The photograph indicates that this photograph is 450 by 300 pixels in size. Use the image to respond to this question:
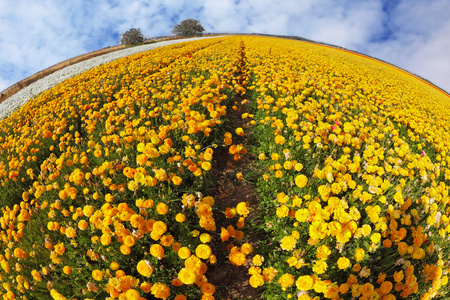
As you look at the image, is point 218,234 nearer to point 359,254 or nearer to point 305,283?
point 305,283

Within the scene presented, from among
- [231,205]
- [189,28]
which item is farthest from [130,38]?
[231,205]

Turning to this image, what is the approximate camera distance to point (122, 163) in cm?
338

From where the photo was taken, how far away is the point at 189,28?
183 feet

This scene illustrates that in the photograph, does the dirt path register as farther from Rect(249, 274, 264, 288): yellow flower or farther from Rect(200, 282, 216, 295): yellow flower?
Rect(200, 282, 216, 295): yellow flower

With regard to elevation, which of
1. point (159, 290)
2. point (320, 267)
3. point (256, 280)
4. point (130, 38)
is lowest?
point (159, 290)

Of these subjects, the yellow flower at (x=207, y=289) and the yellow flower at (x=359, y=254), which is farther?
the yellow flower at (x=359, y=254)

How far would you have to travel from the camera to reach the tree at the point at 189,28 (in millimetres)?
A: 55906

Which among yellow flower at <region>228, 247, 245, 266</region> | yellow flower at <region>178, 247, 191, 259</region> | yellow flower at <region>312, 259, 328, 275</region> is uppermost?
yellow flower at <region>312, 259, 328, 275</region>

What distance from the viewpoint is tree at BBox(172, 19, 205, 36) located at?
183 feet

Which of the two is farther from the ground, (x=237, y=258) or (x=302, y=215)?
(x=302, y=215)

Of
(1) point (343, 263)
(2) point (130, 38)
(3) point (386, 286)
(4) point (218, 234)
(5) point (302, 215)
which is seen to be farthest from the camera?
(2) point (130, 38)

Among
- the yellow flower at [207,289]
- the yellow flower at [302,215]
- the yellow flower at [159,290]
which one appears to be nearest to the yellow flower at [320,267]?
the yellow flower at [302,215]

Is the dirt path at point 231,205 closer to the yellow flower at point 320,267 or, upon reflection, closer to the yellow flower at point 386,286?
the yellow flower at point 320,267

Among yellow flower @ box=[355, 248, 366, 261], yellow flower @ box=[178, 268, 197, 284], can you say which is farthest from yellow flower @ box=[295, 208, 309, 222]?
yellow flower @ box=[178, 268, 197, 284]
